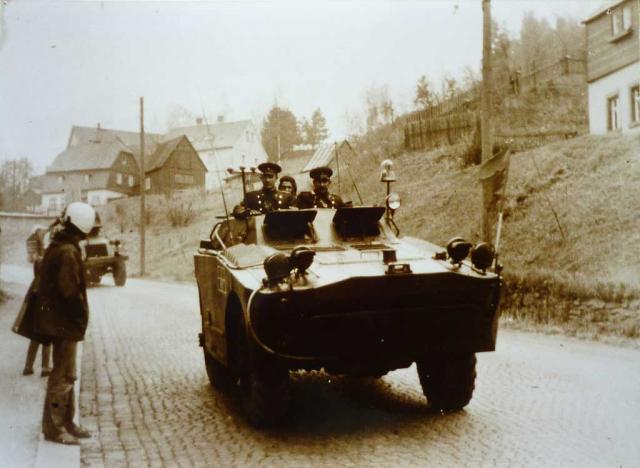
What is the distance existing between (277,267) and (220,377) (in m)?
2.62

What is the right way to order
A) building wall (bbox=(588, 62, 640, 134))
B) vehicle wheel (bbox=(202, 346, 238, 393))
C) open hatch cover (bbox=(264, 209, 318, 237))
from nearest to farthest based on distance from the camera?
open hatch cover (bbox=(264, 209, 318, 237))
vehicle wheel (bbox=(202, 346, 238, 393))
building wall (bbox=(588, 62, 640, 134))

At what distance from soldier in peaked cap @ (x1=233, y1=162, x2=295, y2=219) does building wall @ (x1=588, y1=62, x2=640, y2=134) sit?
7735 mm

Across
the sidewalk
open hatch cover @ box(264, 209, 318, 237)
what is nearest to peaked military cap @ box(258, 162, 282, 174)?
open hatch cover @ box(264, 209, 318, 237)

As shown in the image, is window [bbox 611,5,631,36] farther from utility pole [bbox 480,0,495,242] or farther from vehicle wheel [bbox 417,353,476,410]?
vehicle wheel [bbox 417,353,476,410]

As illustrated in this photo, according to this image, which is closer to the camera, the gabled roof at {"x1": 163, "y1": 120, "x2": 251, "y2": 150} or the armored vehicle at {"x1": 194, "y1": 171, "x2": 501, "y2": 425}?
the armored vehicle at {"x1": 194, "y1": 171, "x2": 501, "y2": 425}

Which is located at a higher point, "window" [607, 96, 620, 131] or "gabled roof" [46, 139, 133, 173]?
"window" [607, 96, 620, 131]

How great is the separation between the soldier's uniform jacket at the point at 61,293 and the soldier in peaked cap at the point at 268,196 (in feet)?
7.89

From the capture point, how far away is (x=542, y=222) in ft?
50.9

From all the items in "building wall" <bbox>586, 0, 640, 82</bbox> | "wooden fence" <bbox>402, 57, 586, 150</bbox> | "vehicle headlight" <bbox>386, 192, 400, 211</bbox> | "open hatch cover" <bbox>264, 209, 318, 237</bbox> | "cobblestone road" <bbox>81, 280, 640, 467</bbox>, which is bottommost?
"cobblestone road" <bbox>81, 280, 640, 467</bbox>

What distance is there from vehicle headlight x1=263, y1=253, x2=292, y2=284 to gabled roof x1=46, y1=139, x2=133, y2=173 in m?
2.92

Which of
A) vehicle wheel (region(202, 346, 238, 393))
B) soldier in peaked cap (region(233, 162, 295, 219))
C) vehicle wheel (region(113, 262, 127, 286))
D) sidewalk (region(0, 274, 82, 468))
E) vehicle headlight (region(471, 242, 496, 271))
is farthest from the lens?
vehicle wheel (region(113, 262, 127, 286))

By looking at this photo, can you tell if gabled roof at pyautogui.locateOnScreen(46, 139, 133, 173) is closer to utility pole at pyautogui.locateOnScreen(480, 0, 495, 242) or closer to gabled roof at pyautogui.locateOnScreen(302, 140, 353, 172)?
gabled roof at pyautogui.locateOnScreen(302, 140, 353, 172)

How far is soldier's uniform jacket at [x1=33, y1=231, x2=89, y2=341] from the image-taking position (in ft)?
16.5

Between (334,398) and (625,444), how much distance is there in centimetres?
253
